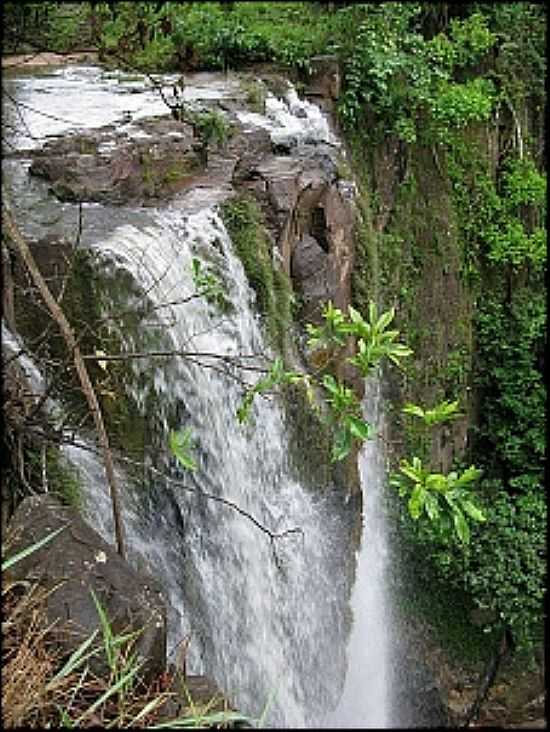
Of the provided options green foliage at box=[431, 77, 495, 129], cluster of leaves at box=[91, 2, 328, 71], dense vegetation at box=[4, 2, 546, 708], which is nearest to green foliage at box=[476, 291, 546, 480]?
dense vegetation at box=[4, 2, 546, 708]

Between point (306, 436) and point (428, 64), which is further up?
point (428, 64)

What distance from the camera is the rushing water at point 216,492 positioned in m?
3.64

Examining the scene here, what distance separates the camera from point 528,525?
7.25m

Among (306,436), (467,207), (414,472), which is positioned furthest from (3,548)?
(467,207)

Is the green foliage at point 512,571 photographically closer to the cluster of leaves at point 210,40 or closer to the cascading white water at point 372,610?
the cascading white water at point 372,610

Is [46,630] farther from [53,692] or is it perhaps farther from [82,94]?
[82,94]

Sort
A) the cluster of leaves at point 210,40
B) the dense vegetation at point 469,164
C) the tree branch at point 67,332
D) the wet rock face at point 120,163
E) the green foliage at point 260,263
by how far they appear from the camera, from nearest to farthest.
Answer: the tree branch at point 67,332
the wet rock face at point 120,163
the green foliage at point 260,263
the cluster of leaves at point 210,40
the dense vegetation at point 469,164

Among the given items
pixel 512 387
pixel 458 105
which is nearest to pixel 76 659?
pixel 458 105

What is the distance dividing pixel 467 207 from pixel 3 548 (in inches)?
238

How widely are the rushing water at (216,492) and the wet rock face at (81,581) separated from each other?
32cm

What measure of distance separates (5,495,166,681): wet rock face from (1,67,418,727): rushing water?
1.05 feet

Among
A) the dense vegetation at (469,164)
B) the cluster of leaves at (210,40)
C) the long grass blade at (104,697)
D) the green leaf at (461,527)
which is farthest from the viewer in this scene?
the dense vegetation at (469,164)

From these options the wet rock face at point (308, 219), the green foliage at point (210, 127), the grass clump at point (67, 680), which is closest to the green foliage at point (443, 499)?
the grass clump at point (67, 680)

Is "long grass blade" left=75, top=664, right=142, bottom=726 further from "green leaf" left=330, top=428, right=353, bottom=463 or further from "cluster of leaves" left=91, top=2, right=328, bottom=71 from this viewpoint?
"cluster of leaves" left=91, top=2, right=328, bottom=71
